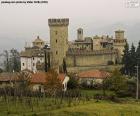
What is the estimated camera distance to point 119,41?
340ft

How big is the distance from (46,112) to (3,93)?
15896 millimetres

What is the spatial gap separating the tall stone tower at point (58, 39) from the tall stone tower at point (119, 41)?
13096 millimetres

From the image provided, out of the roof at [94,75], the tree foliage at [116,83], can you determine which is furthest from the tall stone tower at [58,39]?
the tree foliage at [116,83]

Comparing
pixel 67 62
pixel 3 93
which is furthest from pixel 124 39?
pixel 3 93

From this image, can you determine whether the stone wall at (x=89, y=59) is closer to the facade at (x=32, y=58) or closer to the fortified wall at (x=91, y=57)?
the fortified wall at (x=91, y=57)

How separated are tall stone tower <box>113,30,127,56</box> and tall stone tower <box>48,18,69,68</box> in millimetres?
→ 13096

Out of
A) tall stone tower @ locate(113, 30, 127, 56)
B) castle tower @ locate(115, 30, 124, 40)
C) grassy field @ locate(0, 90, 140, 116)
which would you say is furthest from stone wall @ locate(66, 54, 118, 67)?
grassy field @ locate(0, 90, 140, 116)

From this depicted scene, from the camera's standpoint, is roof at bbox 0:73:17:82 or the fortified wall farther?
the fortified wall

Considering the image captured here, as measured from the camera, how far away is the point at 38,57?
102m

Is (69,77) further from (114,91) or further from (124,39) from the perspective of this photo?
(124,39)

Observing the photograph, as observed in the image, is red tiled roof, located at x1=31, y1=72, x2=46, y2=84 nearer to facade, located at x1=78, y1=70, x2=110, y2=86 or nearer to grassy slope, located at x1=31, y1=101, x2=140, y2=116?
facade, located at x1=78, y1=70, x2=110, y2=86

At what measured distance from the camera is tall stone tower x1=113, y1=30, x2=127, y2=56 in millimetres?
103050

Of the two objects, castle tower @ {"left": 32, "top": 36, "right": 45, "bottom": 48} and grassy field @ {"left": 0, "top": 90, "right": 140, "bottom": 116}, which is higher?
castle tower @ {"left": 32, "top": 36, "right": 45, "bottom": 48}

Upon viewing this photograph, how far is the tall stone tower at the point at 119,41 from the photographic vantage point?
103050mm
